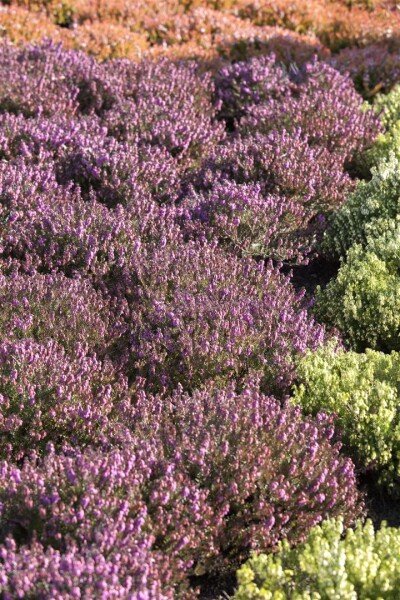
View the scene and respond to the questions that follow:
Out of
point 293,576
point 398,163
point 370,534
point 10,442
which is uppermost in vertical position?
point 398,163

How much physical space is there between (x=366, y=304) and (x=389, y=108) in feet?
9.21

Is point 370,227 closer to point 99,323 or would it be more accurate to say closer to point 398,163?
point 398,163

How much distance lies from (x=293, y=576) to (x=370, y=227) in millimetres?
2577

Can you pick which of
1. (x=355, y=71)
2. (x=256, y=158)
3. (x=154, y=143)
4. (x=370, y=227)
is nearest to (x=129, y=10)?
(x=355, y=71)

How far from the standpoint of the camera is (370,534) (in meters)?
2.82

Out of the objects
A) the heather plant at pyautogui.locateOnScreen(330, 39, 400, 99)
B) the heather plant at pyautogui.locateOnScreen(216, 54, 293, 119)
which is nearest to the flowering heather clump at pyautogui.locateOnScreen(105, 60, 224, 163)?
the heather plant at pyautogui.locateOnScreen(216, 54, 293, 119)

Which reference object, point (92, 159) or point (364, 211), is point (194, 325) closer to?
point (364, 211)

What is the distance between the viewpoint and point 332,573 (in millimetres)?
2633

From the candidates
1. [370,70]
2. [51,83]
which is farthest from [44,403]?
[370,70]

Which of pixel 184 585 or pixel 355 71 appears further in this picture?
pixel 355 71

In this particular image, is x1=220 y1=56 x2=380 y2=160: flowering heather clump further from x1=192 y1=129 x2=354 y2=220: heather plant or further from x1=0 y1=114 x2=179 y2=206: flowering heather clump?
x1=0 y1=114 x2=179 y2=206: flowering heather clump

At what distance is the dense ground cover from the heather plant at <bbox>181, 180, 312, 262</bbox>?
0.7 inches

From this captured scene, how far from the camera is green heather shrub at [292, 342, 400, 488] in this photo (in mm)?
3451

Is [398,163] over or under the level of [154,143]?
over
